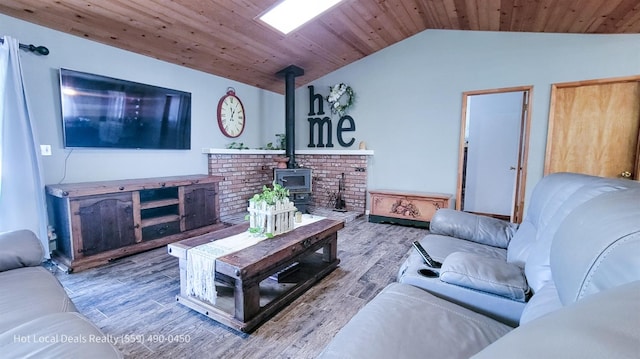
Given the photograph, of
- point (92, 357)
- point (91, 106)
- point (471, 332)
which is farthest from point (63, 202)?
point (471, 332)

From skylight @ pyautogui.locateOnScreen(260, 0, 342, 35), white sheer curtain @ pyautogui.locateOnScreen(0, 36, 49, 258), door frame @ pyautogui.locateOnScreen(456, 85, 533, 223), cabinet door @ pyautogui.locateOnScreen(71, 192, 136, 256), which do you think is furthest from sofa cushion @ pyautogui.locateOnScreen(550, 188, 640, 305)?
white sheer curtain @ pyautogui.locateOnScreen(0, 36, 49, 258)

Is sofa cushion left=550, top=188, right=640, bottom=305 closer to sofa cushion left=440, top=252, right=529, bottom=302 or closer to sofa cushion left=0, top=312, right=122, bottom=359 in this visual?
sofa cushion left=440, top=252, right=529, bottom=302

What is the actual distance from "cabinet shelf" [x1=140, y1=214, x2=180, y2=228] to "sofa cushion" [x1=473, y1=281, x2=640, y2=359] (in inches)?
132

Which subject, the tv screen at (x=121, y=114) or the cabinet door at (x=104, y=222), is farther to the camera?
the tv screen at (x=121, y=114)

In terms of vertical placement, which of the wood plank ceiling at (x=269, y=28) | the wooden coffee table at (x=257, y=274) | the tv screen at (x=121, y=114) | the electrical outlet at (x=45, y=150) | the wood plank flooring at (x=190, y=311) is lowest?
the wood plank flooring at (x=190, y=311)

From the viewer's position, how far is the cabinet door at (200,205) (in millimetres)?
3439

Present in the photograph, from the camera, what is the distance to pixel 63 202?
256 centimetres

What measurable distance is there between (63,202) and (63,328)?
6.93ft

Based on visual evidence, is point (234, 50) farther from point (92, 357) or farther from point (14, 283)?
point (92, 357)

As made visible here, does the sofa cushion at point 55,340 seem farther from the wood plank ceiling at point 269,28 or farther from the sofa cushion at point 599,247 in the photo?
the wood plank ceiling at point 269,28

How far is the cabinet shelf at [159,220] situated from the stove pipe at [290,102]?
2020 millimetres

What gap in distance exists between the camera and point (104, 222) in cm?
271

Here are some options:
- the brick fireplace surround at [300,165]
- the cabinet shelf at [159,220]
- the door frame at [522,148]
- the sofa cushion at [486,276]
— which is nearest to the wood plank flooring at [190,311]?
the cabinet shelf at [159,220]

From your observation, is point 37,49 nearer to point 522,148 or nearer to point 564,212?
point 564,212
